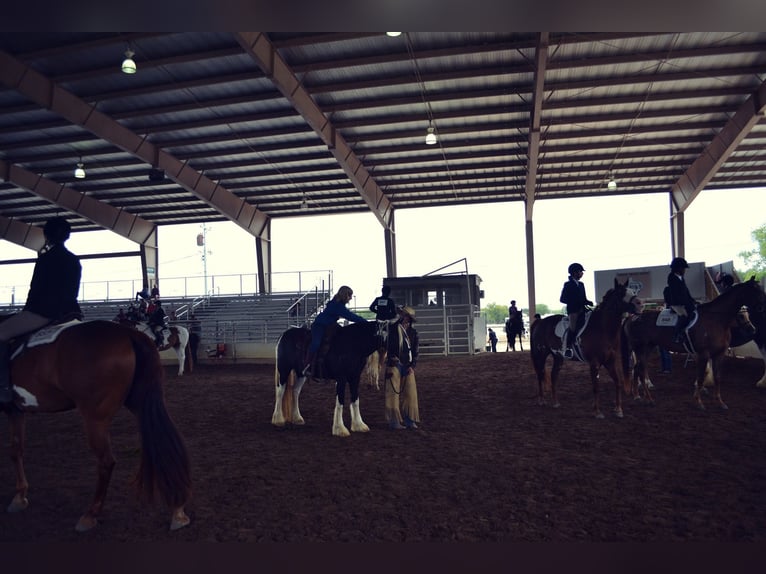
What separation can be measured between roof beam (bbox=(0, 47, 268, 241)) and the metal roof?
2.2 inches

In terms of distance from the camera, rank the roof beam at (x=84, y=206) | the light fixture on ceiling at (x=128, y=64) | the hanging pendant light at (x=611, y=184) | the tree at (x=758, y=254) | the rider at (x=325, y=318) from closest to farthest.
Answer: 1. the rider at (x=325, y=318)
2. the light fixture on ceiling at (x=128, y=64)
3. the hanging pendant light at (x=611, y=184)
4. the roof beam at (x=84, y=206)
5. the tree at (x=758, y=254)

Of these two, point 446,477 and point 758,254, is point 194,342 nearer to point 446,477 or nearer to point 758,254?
point 446,477

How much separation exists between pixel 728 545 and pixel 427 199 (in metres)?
22.4

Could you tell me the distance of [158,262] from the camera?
91.4ft

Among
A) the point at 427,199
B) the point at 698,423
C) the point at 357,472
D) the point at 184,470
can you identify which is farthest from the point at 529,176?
the point at 184,470

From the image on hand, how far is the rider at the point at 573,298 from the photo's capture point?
800cm

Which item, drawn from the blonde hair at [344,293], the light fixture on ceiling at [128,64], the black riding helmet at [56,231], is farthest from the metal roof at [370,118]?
the black riding helmet at [56,231]

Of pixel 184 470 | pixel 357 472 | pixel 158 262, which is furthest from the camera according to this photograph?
pixel 158 262

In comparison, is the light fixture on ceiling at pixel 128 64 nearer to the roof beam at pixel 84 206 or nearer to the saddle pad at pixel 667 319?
the roof beam at pixel 84 206

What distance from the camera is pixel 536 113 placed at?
15672mm

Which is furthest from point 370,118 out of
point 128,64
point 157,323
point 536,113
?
point 157,323

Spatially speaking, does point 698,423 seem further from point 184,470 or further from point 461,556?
point 184,470

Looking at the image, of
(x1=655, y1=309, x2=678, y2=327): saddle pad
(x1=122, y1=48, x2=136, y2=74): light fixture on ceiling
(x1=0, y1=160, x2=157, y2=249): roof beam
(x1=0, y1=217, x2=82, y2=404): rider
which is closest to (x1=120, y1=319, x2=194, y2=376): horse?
(x1=122, y1=48, x2=136, y2=74): light fixture on ceiling

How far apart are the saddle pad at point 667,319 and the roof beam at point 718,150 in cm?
1060
